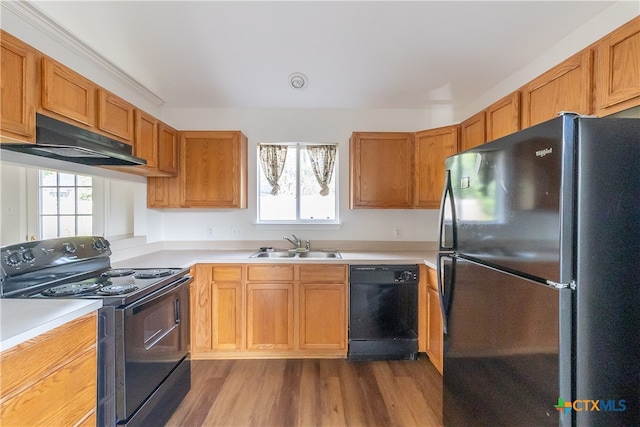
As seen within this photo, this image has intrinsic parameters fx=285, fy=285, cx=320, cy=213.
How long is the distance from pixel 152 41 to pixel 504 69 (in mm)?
2845

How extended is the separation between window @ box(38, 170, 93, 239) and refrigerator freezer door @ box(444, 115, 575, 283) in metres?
2.64

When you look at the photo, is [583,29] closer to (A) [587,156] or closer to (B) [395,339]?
(A) [587,156]

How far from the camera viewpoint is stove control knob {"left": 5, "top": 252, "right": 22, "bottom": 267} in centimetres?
139

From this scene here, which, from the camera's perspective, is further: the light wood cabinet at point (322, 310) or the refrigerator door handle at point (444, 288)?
the light wood cabinet at point (322, 310)

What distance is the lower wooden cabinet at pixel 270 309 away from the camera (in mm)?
2500

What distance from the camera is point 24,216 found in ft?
5.97

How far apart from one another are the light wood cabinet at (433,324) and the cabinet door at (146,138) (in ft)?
8.29

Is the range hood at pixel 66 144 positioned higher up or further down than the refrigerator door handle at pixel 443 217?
higher up

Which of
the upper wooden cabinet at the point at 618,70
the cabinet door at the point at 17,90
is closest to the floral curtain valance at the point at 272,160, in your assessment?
the cabinet door at the point at 17,90

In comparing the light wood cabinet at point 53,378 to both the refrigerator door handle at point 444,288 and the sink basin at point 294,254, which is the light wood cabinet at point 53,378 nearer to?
the sink basin at point 294,254

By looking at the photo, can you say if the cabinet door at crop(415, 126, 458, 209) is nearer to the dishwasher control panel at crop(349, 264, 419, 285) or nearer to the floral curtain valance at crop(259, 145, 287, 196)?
the dishwasher control panel at crop(349, 264, 419, 285)

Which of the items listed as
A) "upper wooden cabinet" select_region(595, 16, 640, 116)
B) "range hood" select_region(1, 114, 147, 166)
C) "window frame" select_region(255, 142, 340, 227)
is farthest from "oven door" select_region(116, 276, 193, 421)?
"upper wooden cabinet" select_region(595, 16, 640, 116)

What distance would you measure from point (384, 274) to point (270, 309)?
1050mm

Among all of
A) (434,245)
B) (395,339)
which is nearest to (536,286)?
(395,339)
